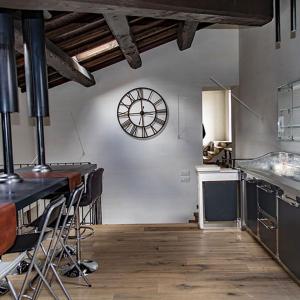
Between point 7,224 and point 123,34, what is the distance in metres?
3.21

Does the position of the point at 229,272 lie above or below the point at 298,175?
below

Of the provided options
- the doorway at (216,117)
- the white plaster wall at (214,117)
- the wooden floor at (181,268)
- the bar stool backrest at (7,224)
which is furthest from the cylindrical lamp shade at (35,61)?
the white plaster wall at (214,117)

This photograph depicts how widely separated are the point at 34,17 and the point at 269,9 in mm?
2216

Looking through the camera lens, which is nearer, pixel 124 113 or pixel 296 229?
pixel 296 229

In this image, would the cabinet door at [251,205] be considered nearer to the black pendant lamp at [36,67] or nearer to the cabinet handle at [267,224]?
the cabinet handle at [267,224]

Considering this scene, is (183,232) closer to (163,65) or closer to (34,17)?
(34,17)

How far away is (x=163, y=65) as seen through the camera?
6.80 m

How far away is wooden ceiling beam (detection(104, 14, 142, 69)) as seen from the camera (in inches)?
147

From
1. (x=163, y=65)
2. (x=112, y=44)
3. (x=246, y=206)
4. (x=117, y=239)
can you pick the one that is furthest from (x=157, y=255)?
(x=163, y=65)

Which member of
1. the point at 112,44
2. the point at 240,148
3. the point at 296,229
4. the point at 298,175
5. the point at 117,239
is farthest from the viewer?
the point at 240,148

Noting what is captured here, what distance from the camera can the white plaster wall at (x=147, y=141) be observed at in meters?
6.78

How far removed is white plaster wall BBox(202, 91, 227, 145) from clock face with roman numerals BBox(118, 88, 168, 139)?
4946mm

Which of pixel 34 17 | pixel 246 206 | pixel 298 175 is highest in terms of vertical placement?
pixel 34 17

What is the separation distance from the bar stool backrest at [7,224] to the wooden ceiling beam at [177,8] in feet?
4.88
